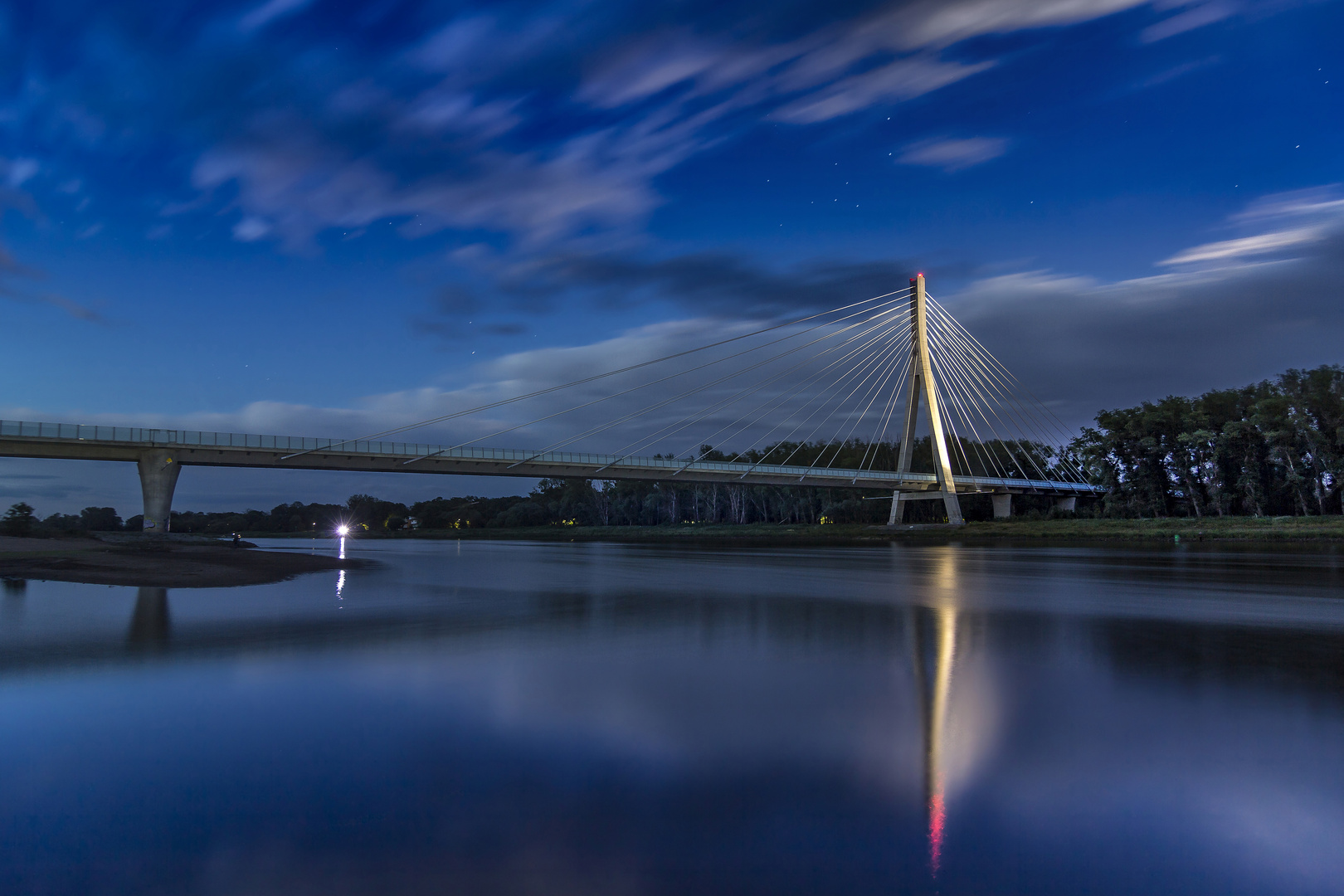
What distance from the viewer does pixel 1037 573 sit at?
34.8 m

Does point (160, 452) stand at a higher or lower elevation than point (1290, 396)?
lower

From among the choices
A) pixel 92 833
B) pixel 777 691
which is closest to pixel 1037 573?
pixel 777 691

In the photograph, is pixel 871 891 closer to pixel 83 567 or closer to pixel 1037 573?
pixel 1037 573

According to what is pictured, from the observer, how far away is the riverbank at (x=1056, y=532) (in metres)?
52.9

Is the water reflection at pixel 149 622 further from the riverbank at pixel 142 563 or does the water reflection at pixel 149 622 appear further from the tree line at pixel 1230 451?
the tree line at pixel 1230 451

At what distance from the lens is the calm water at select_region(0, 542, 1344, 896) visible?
5508 millimetres

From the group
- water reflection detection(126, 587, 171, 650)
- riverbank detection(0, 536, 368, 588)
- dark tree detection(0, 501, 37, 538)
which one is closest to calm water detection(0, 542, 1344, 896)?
water reflection detection(126, 587, 171, 650)

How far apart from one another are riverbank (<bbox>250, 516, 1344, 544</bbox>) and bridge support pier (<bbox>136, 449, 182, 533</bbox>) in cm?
6277

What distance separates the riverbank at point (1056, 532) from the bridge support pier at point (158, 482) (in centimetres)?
6277

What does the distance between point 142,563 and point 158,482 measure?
22.4 metres

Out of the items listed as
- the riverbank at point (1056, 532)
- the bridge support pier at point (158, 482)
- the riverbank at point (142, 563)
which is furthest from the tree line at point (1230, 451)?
the bridge support pier at point (158, 482)

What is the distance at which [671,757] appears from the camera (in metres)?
7.95

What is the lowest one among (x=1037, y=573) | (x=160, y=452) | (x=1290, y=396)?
(x=1037, y=573)

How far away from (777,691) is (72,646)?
13.8 m
